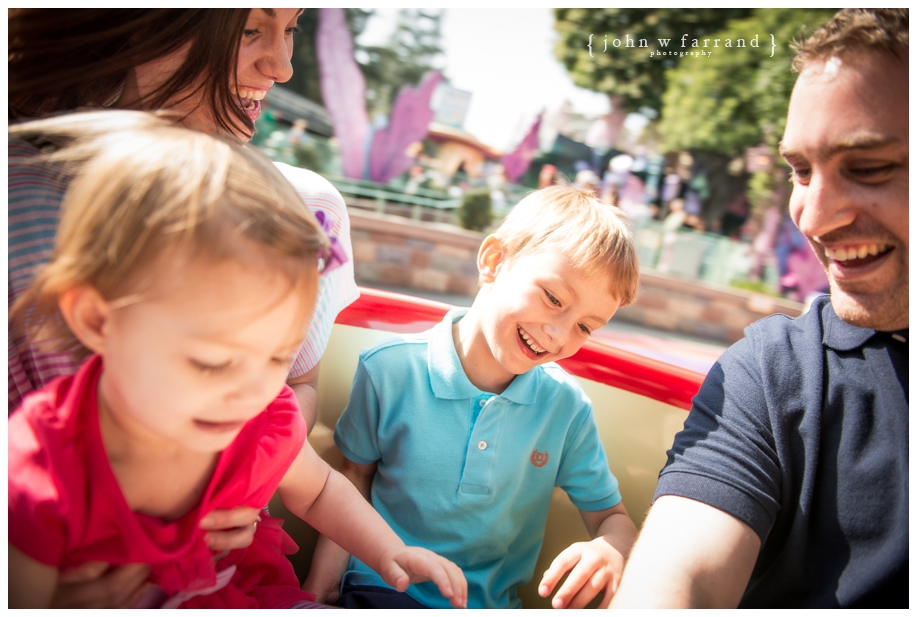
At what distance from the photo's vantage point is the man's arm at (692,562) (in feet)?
3.18

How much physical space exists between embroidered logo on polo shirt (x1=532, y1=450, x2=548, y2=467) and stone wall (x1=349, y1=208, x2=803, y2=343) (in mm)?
5283

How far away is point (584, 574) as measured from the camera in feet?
3.75

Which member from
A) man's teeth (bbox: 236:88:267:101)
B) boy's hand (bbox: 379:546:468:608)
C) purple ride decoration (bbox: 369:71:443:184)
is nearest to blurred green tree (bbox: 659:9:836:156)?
purple ride decoration (bbox: 369:71:443:184)

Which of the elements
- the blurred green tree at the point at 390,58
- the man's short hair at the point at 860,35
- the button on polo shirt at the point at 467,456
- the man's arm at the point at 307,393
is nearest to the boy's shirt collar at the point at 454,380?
the button on polo shirt at the point at 467,456

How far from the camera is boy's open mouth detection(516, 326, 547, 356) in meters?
1.35

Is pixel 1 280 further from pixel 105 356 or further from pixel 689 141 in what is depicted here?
pixel 689 141

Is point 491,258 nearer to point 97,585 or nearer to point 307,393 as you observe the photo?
point 307,393

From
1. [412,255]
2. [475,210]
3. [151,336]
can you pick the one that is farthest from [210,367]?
[475,210]

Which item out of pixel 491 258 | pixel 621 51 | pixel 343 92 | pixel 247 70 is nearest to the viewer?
pixel 247 70

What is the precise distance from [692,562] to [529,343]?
52 centimetres

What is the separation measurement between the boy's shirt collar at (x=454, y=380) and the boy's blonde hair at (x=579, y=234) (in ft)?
0.81

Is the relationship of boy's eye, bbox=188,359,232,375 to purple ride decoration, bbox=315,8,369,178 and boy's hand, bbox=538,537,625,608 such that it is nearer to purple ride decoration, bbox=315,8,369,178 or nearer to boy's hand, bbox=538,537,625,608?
boy's hand, bbox=538,537,625,608

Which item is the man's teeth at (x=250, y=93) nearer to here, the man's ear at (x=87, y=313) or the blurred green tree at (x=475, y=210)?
the man's ear at (x=87, y=313)

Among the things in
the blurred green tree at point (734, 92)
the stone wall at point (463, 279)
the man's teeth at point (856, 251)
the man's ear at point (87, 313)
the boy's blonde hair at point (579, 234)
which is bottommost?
the stone wall at point (463, 279)
